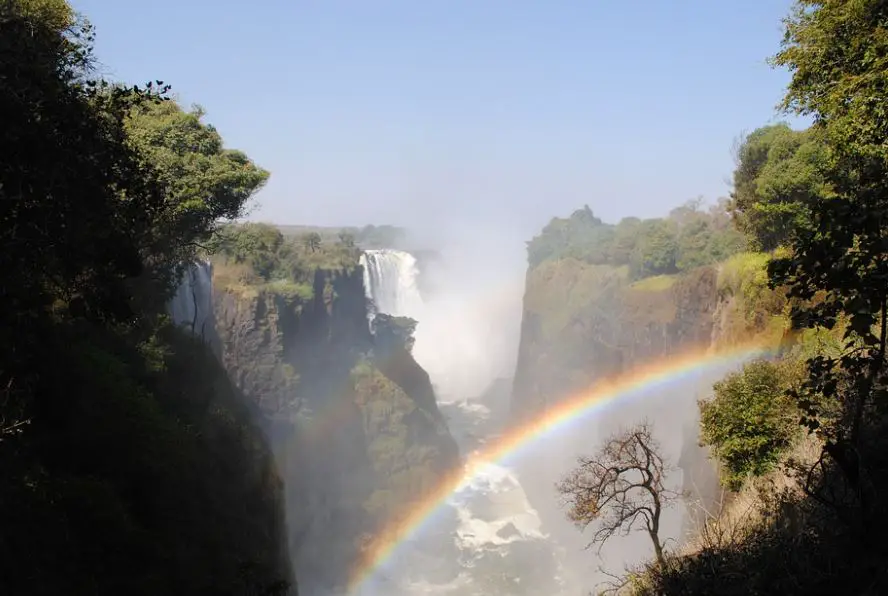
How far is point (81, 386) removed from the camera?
13.3m

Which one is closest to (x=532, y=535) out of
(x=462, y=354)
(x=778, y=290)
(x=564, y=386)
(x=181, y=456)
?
(x=564, y=386)

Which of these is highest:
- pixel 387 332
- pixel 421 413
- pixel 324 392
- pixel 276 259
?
pixel 387 332

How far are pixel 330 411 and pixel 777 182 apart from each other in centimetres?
4897

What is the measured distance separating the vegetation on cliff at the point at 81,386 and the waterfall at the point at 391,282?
2646 inches

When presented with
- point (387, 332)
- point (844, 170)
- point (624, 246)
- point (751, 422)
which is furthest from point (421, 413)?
point (844, 170)

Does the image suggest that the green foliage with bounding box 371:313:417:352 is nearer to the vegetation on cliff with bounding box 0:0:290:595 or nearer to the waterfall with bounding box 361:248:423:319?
the waterfall with bounding box 361:248:423:319

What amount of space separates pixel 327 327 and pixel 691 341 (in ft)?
A: 124

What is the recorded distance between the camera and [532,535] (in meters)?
62.2

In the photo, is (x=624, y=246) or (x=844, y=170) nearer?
(x=844, y=170)

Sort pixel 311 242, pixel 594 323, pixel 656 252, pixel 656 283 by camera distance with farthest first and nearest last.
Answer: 1. pixel 594 323
2. pixel 656 252
3. pixel 656 283
4. pixel 311 242

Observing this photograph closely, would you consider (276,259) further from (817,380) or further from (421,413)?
(817,380)

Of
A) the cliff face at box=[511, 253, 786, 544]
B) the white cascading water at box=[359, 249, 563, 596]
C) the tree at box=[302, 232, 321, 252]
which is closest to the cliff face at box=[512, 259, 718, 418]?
the cliff face at box=[511, 253, 786, 544]

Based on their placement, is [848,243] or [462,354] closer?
[848,243]

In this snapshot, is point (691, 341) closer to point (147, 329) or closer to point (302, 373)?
point (302, 373)
